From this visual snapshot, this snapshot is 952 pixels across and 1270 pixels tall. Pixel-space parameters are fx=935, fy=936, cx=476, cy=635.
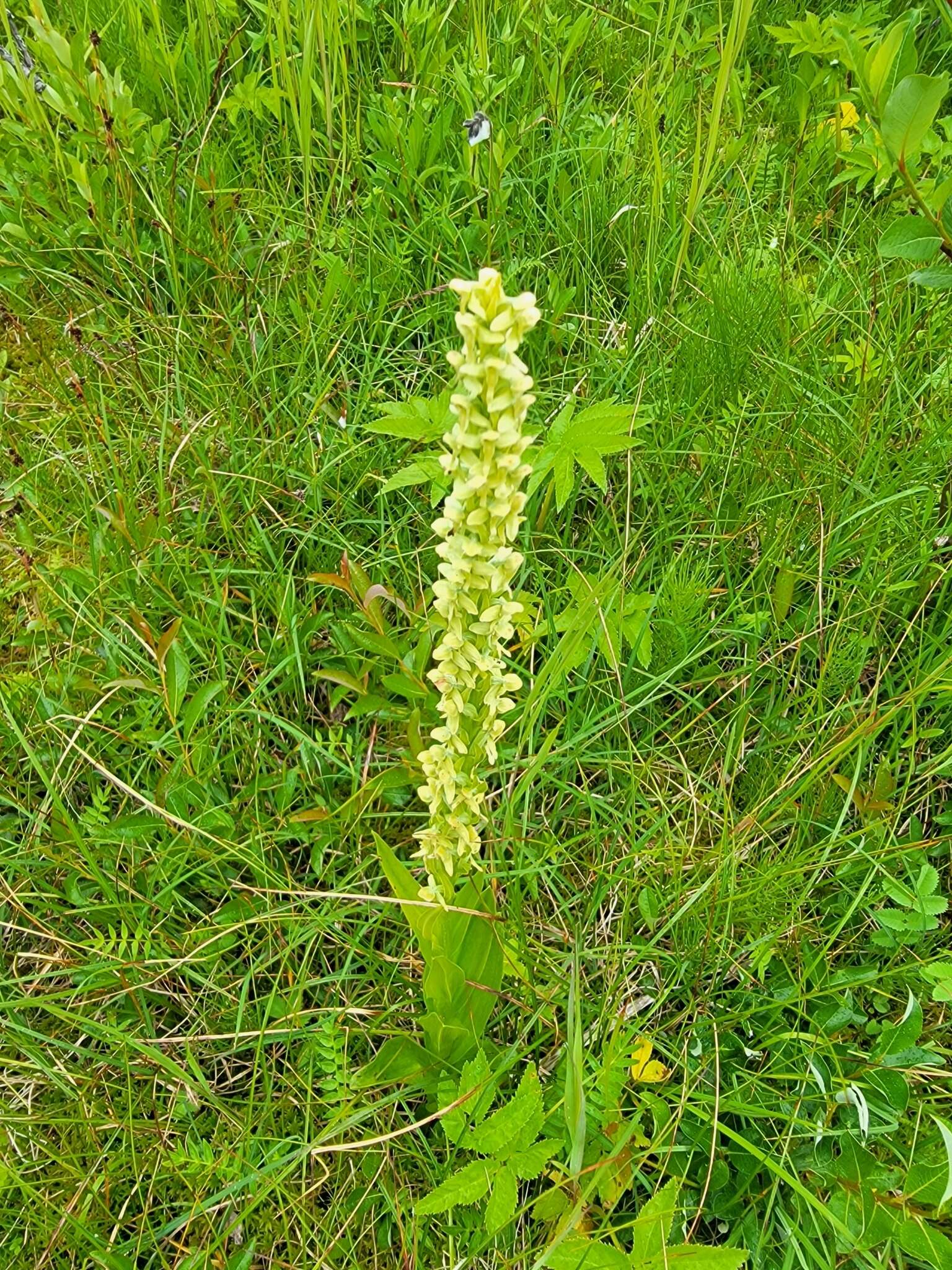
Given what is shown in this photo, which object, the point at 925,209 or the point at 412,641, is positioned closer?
the point at 925,209

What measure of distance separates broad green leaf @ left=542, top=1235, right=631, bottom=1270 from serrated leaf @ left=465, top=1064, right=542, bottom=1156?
6.2 inches

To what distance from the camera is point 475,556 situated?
1.27 m

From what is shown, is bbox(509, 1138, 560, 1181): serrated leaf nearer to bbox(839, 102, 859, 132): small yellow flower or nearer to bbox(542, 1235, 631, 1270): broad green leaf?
bbox(542, 1235, 631, 1270): broad green leaf

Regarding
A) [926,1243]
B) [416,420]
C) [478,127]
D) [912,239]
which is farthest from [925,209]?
[926,1243]

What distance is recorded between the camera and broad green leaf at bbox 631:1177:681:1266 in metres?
1.43

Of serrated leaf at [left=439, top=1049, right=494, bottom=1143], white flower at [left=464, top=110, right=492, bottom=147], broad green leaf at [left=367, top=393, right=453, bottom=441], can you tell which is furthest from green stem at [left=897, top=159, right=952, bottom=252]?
serrated leaf at [left=439, top=1049, right=494, bottom=1143]

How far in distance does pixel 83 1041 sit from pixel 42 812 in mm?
472

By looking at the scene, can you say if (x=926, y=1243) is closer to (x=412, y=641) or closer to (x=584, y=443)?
(x=412, y=641)

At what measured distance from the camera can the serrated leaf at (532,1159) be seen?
1.45 meters

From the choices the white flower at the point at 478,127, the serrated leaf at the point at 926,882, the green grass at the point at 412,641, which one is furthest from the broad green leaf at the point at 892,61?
the serrated leaf at the point at 926,882

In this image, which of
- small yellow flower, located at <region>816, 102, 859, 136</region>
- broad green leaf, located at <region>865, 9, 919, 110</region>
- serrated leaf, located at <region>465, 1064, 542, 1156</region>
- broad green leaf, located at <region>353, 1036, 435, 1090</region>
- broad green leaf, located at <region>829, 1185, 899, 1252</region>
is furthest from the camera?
small yellow flower, located at <region>816, 102, 859, 136</region>

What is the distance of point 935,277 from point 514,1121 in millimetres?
1830

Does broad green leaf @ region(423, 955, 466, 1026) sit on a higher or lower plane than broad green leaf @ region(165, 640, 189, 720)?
lower

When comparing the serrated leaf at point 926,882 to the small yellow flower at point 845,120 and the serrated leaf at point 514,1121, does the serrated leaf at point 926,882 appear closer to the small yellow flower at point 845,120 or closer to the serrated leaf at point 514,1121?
the serrated leaf at point 514,1121
